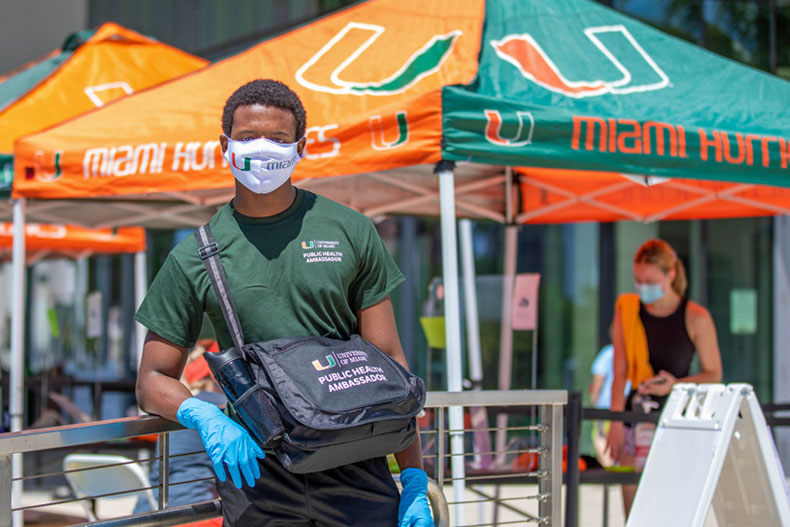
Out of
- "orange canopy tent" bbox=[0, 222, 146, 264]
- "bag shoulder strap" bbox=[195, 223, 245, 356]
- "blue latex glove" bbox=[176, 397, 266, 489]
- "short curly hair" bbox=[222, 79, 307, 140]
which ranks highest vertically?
"orange canopy tent" bbox=[0, 222, 146, 264]

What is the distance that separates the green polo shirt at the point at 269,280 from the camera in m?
2.32

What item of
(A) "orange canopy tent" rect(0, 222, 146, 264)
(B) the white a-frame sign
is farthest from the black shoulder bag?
(A) "orange canopy tent" rect(0, 222, 146, 264)

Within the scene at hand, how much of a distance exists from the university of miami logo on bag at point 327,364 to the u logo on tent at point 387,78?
2838 mm

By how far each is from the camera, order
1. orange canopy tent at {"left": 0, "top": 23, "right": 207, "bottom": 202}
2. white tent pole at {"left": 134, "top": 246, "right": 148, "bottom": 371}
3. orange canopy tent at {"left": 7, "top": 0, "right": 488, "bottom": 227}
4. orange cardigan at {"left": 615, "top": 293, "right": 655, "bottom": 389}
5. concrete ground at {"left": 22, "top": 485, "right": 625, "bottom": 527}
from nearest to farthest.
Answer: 1. orange canopy tent at {"left": 7, "top": 0, "right": 488, "bottom": 227}
2. orange cardigan at {"left": 615, "top": 293, "right": 655, "bottom": 389}
3. orange canopy tent at {"left": 0, "top": 23, "right": 207, "bottom": 202}
4. concrete ground at {"left": 22, "top": 485, "right": 625, "bottom": 527}
5. white tent pole at {"left": 134, "top": 246, "right": 148, "bottom": 371}

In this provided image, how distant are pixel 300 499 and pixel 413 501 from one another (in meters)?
0.31

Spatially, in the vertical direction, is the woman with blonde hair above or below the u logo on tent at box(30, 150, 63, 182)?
below

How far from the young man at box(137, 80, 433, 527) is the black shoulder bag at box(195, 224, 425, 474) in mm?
63

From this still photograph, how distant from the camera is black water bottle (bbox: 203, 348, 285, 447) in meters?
2.17

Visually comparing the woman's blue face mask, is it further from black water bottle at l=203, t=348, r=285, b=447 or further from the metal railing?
black water bottle at l=203, t=348, r=285, b=447

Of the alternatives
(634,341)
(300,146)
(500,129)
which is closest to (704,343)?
(634,341)

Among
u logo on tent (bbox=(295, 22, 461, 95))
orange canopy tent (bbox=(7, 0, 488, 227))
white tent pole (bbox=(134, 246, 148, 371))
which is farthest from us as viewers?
white tent pole (bbox=(134, 246, 148, 371))

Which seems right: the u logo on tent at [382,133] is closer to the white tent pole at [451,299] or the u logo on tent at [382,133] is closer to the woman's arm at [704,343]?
the white tent pole at [451,299]

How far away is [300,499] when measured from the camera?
2.27 m

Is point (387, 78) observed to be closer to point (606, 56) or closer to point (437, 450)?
point (606, 56)
